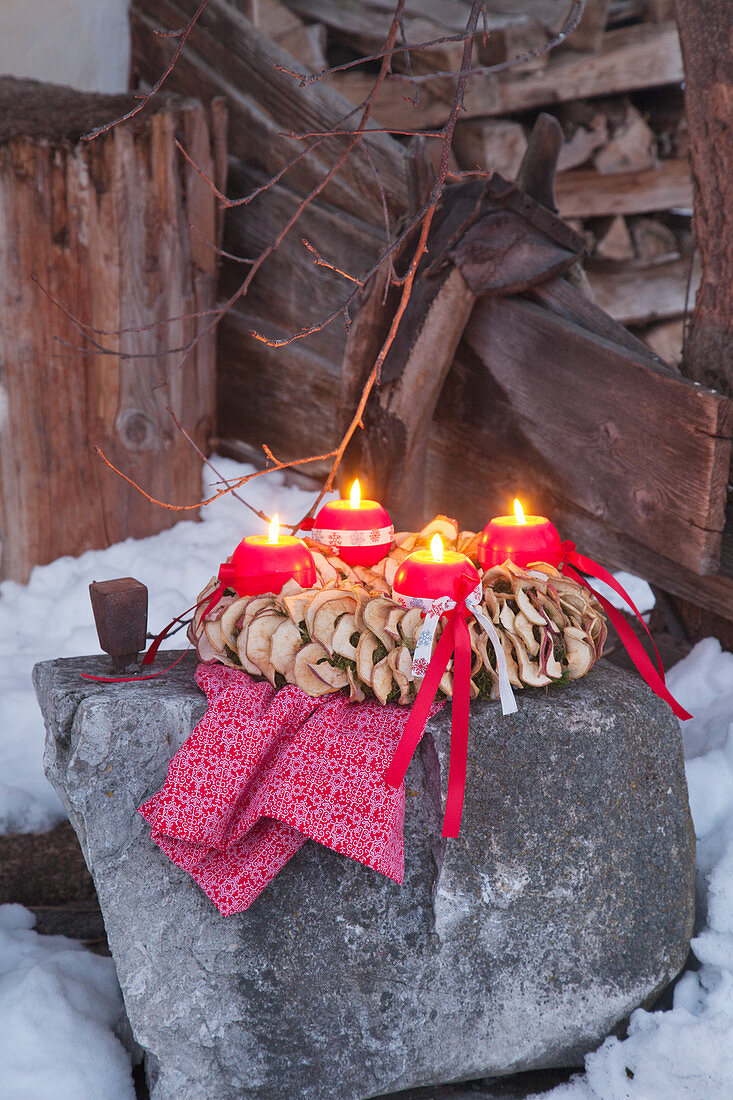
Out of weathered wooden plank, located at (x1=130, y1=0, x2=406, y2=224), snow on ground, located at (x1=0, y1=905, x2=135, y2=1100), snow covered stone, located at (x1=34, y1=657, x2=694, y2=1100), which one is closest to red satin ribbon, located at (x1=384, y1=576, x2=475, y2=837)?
snow covered stone, located at (x1=34, y1=657, x2=694, y2=1100)

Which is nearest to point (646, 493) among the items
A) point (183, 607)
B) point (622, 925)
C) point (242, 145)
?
point (622, 925)

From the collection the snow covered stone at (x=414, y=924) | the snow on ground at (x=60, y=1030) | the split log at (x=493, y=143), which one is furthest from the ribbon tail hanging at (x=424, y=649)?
the split log at (x=493, y=143)

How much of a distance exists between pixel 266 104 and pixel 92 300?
903mm

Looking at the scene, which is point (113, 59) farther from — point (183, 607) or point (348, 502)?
point (348, 502)

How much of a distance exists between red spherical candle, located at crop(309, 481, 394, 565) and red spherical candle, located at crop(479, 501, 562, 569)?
0.66 ft

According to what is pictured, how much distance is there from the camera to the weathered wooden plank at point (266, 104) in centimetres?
281

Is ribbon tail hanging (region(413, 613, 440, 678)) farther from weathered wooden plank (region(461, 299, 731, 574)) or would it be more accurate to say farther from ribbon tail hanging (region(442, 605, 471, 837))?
weathered wooden plank (region(461, 299, 731, 574))

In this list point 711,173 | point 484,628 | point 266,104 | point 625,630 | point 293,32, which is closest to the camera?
point 484,628

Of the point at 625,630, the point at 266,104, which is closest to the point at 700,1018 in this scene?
the point at 625,630

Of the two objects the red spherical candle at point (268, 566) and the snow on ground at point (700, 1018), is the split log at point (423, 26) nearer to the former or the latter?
the red spherical candle at point (268, 566)

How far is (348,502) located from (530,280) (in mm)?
800

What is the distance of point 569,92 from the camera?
370cm

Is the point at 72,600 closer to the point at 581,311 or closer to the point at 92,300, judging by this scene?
the point at 92,300

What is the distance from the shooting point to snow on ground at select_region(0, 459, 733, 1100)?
1386 millimetres
